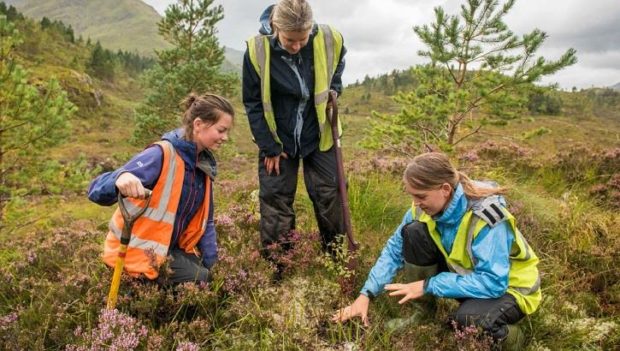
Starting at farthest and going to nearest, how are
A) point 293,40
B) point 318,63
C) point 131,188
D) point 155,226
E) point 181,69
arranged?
point 181,69 < point 318,63 < point 293,40 < point 155,226 < point 131,188

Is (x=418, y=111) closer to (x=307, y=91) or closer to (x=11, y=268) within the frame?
(x=307, y=91)

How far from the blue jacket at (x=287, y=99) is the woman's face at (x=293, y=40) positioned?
11 cm

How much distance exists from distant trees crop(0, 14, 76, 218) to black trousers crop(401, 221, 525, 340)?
28.0ft

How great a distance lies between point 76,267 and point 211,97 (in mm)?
2021

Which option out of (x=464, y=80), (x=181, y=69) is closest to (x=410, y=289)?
(x=464, y=80)

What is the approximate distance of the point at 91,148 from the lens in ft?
117

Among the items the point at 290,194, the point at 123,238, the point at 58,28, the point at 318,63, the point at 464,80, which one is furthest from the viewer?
the point at 58,28

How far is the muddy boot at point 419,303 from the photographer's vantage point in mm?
3134

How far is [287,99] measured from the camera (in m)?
3.81

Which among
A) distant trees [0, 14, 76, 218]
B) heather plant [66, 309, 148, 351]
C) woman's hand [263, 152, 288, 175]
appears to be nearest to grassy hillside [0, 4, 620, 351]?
heather plant [66, 309, 148, 351]

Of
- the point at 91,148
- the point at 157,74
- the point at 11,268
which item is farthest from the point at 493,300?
the point at 91,148

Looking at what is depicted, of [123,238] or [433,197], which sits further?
[433,197]

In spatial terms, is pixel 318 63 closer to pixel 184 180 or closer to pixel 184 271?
pixel 184 180

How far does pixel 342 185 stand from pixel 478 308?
1462mm
